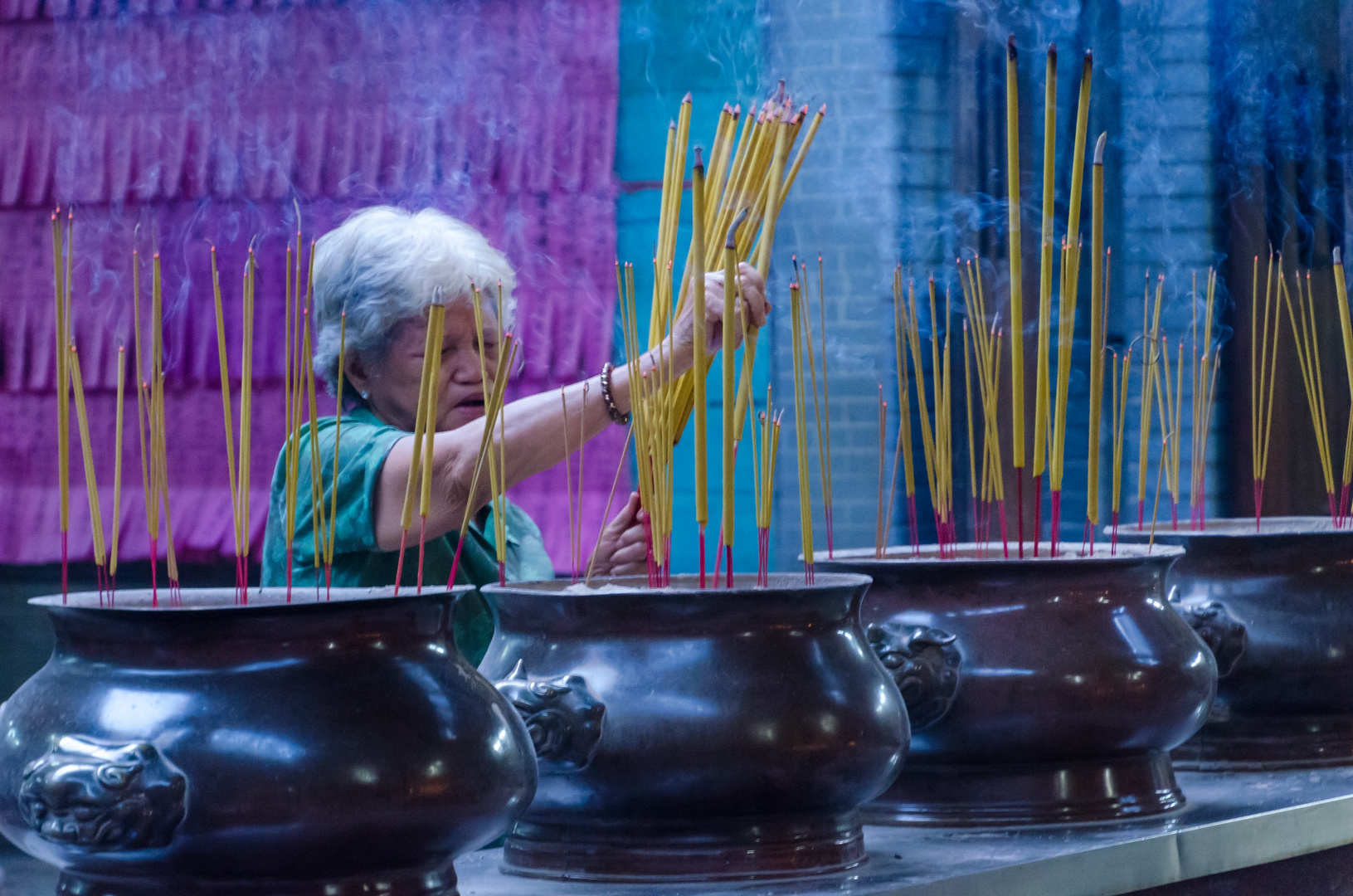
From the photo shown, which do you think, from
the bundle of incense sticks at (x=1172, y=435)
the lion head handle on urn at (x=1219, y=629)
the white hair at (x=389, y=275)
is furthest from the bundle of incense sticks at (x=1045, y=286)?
the white hair at (x=389, y=275)

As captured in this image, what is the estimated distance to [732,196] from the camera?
1052 mm

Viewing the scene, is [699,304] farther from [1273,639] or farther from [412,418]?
[412,418]

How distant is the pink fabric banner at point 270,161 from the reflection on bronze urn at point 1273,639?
2.11 meters

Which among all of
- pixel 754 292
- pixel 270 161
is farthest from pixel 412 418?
pixel 270 161

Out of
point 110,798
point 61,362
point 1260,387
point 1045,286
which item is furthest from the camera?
point 1260,387

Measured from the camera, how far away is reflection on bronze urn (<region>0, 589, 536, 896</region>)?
0.63m

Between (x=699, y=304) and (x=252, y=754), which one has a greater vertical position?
(x=699, y=304)

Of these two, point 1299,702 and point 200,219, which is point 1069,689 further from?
point 200,219

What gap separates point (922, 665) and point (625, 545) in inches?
21.3

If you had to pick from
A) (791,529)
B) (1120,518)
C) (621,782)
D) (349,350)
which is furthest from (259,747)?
(1120,518)

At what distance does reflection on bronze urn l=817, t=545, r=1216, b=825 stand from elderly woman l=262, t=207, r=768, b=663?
38 centimetres

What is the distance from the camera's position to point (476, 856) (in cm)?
91

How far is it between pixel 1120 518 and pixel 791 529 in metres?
0.79

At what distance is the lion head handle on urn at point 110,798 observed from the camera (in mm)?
619
